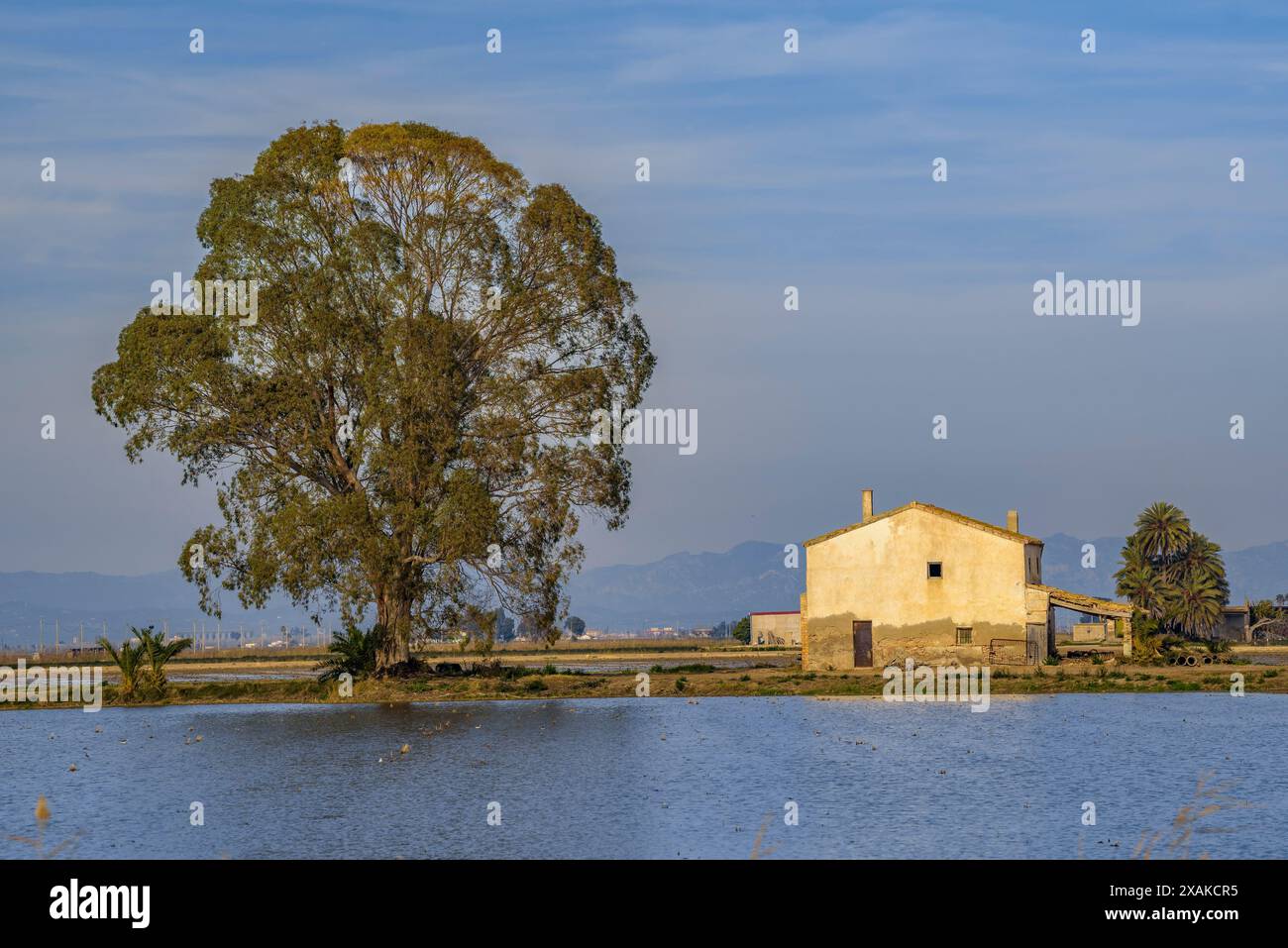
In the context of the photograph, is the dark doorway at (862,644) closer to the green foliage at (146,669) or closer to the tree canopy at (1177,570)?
the green foliage at (146,669)

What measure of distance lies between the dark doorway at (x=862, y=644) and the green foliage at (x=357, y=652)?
20110 millimetres

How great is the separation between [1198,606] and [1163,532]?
17.8ft

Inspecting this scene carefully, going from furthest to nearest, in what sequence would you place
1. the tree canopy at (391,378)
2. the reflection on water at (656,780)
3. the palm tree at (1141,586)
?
the palm tree at (1141,586) < the tree canopy at (391,378) < the reflection on water at (656,780)

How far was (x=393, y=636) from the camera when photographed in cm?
6000

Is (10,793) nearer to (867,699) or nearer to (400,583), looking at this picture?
(400,583)

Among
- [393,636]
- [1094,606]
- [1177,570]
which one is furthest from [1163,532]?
[393,636]

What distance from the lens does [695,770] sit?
3428 centimetres

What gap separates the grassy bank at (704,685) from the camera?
5856 cm

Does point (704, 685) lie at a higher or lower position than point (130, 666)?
lower

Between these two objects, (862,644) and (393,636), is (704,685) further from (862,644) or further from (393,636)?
(393,636)

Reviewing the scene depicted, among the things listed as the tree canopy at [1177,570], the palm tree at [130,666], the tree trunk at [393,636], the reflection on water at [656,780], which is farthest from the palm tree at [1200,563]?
the palm tree at [130,666]

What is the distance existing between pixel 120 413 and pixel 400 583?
38.8 feet

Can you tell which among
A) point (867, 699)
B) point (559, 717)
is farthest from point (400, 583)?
point (867, 699)
